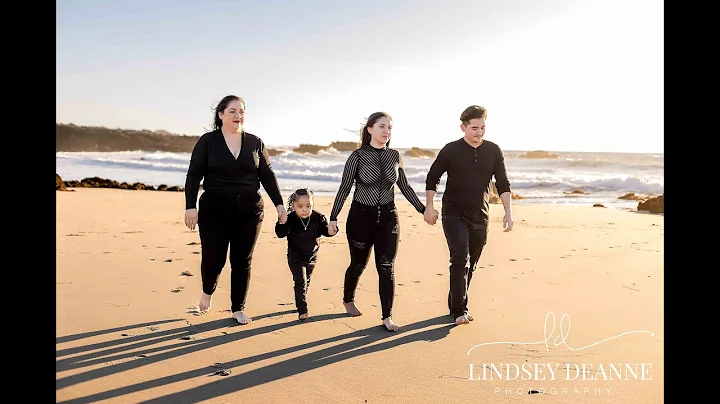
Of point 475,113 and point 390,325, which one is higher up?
point 475,113

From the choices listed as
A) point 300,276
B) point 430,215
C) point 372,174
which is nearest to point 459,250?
point 430,215

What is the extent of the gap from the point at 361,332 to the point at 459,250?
1069 mm

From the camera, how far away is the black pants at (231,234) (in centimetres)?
450

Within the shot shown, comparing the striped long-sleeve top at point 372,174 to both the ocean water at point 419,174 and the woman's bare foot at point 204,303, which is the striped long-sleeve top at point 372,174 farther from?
the ocean water at point 419,174

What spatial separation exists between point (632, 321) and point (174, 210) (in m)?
8.98

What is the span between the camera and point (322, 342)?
408cm

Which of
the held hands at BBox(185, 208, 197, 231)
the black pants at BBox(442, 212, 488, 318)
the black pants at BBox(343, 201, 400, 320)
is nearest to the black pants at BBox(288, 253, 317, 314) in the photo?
the black pants at BBox(343, 201, 400, 320)

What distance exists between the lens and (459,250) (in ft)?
15.1

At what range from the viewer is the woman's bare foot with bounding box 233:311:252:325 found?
175 inches

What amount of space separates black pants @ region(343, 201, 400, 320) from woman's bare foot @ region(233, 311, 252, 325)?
1029 mm

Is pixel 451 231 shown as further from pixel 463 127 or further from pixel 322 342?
pixel 322 342

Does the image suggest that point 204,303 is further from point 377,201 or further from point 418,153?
point 418,153

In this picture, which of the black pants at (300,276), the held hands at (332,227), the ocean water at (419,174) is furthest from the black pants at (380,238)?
the ocean water at (419,174)
